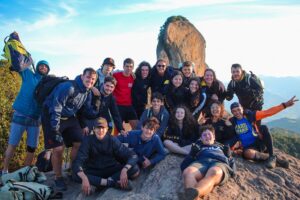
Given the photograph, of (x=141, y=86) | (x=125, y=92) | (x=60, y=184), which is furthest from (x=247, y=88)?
(x=60, y=184)

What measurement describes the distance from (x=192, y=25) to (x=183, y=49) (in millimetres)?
3046

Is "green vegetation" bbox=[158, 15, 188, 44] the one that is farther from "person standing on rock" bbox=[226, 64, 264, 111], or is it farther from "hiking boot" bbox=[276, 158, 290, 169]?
"hiking boot" bbox=[276, 158, 290, 169]

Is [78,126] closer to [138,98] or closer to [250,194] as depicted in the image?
[138,98]

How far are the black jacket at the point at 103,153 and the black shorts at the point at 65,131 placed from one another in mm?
633

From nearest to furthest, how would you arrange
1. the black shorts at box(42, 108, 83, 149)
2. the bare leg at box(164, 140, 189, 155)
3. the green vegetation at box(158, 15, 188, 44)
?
the black shorts at box(42, 108, 83, 149) → the bare leg at box(164, 140, 189, 155) → the green vegetation at box(158, 15, 188, 44)

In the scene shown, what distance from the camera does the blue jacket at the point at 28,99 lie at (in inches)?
276

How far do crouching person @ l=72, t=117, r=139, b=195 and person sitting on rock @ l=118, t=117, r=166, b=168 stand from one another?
1.23 ft

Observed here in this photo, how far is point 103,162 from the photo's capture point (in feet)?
21.4

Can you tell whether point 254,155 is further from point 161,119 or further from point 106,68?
point 106,68

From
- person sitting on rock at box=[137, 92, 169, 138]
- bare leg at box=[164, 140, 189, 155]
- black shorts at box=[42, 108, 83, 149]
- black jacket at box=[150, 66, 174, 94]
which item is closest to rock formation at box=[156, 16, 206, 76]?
black jacket at box=[150, 66, 174, 94]

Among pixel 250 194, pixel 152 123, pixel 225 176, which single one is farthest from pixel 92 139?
pixel 250 194

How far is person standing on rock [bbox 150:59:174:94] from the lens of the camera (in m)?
8.45

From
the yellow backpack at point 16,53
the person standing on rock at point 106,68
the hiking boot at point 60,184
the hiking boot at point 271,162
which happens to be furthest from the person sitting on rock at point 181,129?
the yellow backpack at point 16,53

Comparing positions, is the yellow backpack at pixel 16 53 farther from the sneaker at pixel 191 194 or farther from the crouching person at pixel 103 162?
the sneaker at pixel 191 194
